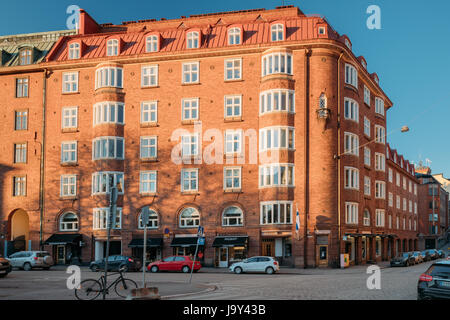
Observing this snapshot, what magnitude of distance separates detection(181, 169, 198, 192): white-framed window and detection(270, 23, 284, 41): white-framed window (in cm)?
1274

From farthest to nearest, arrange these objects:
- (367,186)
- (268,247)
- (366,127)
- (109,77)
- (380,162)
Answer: (380,162)
(366,127)
(367,186)
(109,77)
(268,247)

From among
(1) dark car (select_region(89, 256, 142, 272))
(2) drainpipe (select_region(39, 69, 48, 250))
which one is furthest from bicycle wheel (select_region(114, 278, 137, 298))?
(2) drainpipe (select_region(39, 69, 48, 250))

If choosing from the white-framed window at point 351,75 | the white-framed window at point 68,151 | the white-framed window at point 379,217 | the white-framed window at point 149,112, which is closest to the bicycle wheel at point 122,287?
the white-framed window at point 149,112

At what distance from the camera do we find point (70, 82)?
50.5 metres

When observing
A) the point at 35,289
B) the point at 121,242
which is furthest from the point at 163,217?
the point at 35,289

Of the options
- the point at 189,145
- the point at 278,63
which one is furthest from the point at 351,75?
the point at 189,145

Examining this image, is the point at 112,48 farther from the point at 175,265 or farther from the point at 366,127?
the point at 366,127

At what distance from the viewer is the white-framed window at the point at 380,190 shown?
5654 cm

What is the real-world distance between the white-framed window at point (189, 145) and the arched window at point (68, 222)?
11.3 m

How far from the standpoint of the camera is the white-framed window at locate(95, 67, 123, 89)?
4897 cm

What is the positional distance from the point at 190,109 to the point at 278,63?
27.2 feet

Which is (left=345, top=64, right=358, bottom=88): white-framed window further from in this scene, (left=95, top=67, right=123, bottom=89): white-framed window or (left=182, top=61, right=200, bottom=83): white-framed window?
(left=95, top=67, right=123, bottom=89): white-framed window

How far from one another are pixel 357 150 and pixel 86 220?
24167 mm
